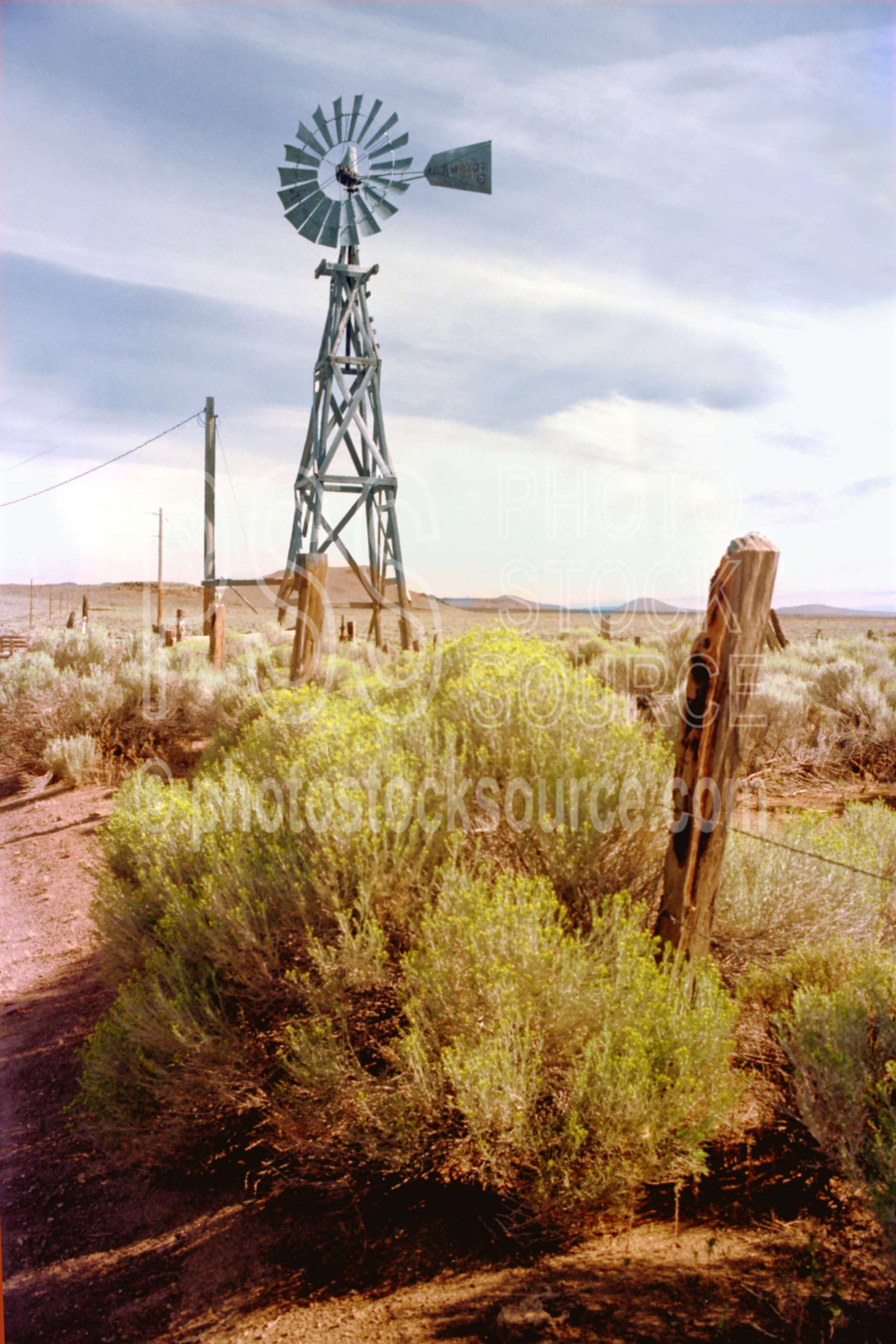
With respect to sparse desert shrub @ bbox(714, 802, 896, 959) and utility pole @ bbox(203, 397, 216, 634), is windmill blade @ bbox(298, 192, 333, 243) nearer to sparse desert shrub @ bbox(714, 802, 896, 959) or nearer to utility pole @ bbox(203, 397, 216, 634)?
utility pole @ bbox(203, 397, 216, 634)

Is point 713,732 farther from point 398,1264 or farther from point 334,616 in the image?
point 334,616

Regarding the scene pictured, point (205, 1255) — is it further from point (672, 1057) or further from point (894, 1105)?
point (894, 1105)

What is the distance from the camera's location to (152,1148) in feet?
11.7

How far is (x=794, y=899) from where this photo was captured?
3.95 meters

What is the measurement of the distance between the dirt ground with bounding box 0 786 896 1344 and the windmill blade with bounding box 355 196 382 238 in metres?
12.5

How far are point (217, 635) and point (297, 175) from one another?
23.9ft

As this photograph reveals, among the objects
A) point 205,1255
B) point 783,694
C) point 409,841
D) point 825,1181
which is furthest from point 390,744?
point 783,694

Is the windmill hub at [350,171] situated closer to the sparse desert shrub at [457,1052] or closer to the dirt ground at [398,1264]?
the sparse desert shrub at [457,1052]

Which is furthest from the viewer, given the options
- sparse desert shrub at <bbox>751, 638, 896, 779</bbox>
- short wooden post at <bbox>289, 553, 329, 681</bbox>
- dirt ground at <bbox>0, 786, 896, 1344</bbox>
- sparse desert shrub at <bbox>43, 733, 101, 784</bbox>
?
sparse desert shrub at <bbox>43, 733, 101, 784</bbox>

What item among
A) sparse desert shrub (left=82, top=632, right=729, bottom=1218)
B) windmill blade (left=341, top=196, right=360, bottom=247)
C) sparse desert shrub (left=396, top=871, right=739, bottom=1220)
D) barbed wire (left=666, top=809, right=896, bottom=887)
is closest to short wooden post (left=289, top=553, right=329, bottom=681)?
sparse desert shrub (left=82, top=632, right=729, bottom=1218)

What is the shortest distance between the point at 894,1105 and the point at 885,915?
160cm

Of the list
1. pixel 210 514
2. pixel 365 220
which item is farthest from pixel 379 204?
pixel 210 514

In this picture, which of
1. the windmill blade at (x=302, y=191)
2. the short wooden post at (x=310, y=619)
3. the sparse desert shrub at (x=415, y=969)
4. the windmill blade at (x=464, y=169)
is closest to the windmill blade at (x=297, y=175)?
the windmill blade at (x=302, y=191)

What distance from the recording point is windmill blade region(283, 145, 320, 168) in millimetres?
12586
